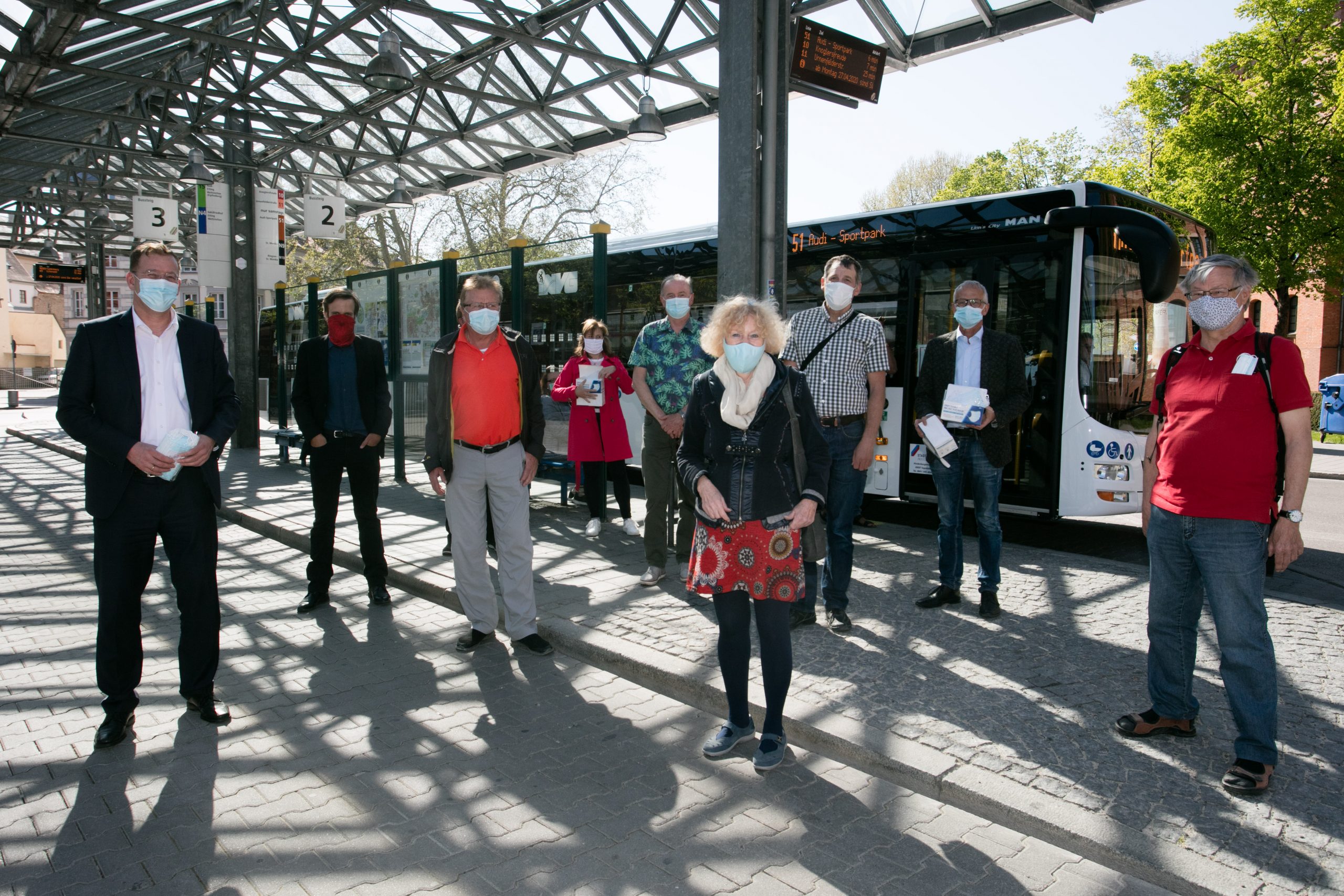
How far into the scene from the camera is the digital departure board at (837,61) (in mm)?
6215

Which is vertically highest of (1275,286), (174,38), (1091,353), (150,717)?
(174,38)

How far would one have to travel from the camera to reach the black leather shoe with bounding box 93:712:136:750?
12.6 ft

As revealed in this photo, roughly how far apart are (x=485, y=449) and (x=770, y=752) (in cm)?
234

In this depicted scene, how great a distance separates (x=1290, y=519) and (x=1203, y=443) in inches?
15.2

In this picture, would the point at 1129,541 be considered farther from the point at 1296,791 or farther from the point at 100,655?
the point at 100,655

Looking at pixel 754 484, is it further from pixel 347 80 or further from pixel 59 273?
pixel 59 273

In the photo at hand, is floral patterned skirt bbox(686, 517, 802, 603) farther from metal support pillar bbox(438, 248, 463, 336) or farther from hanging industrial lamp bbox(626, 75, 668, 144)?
hanging industrial lamp bbox(626, 75, 668, 144)

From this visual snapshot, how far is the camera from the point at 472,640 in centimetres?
521

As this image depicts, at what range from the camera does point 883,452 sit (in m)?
8.67

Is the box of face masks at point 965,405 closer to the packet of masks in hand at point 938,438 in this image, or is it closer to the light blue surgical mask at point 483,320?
the packet of masks in hand at point 938,438

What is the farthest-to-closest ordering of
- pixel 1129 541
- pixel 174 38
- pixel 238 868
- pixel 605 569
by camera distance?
pixel 174 38 < pixel 1129 541 < pixel 605 569 < pixel 238 868

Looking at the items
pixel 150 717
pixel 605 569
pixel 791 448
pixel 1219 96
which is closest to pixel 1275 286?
pixel 1219 96

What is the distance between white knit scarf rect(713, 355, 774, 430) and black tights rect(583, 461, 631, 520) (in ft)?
14.8

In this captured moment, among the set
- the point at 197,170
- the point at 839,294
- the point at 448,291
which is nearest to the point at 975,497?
the point at 839,294
